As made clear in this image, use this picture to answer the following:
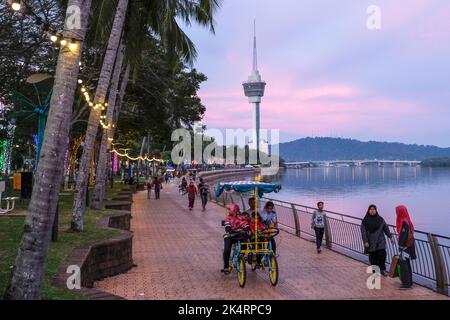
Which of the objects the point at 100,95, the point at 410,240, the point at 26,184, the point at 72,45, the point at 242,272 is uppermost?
the point at 100,95

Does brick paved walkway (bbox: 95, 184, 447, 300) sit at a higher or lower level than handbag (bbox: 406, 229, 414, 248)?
lower

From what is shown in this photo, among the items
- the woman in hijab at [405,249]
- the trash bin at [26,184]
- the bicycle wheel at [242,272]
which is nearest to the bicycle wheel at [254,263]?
the bicycle wheel at [242,272]

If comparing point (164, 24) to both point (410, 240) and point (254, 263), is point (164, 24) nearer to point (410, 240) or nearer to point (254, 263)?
point (254, 263)

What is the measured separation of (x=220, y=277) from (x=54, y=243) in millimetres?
4084

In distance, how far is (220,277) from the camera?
10.7 meters

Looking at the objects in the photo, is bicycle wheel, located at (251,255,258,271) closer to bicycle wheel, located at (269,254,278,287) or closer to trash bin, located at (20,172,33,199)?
bicycle wheel, located at (269,254,278,287)

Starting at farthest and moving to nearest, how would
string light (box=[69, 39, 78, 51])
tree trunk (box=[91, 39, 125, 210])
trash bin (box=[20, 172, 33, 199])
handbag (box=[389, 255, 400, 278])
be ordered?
trash bin (box=[20, 172, 33, 199])
tree trunk (box=[91, 39, 125, 210])
handbag (box=[389, 255, 400, 278])
string light (box=[69, 39, 78, 51])

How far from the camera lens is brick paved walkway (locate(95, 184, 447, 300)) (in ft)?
30.2

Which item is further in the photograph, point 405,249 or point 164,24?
point 164,24

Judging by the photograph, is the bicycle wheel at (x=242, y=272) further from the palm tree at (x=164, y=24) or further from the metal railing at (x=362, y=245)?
the palm tree at (x=164, y=24)

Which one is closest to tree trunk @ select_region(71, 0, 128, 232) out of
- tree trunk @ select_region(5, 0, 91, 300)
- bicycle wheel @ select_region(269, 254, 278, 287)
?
bicycle wheel @ select_region(269, 254, 278, 287)

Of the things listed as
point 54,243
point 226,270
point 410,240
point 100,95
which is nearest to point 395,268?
point 410,240

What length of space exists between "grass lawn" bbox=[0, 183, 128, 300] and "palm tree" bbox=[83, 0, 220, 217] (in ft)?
10.8
